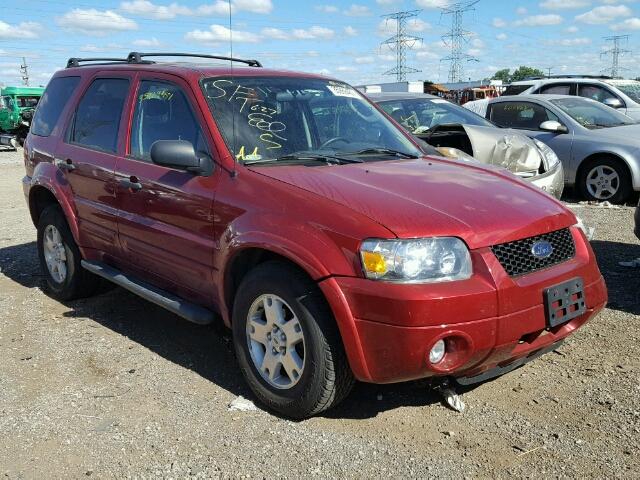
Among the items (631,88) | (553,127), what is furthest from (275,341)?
(631,88)

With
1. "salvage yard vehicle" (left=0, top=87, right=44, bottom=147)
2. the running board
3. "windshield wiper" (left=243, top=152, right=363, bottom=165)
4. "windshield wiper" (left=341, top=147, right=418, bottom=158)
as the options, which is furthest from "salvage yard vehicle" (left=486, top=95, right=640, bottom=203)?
"salvage yard vehicle" (left=0, top=87, right=44, bottom=147)

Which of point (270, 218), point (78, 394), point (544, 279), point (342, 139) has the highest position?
point (342, 139)

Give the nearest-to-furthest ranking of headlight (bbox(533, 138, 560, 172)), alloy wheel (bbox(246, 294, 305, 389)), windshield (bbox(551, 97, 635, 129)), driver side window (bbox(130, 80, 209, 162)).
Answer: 1. alloy wheel (bbox(246, 294, 305, 389))
2. driver side window (bbox(130, 80, 209, 162))
3. headlight (bbox(533, 138, 560, 172))
4. windshield (bbox(551, 97, 635, 129))

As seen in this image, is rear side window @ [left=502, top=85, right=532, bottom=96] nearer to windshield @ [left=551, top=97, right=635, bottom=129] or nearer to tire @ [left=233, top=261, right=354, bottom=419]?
windshield @ [left=551, top=97, right=635, bottom=129]

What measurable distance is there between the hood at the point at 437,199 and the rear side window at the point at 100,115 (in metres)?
1.61

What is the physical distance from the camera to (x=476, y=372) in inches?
128

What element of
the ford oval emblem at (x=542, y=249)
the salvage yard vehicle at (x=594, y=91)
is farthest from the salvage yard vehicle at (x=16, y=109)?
the ford oval emblem at (x=542, y=249)

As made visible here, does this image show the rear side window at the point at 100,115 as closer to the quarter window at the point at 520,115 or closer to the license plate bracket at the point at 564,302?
the license plate bracket at the point at 564,302

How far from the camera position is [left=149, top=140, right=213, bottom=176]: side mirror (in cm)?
365

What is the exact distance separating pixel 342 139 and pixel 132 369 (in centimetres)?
201

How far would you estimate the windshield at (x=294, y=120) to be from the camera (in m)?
3.86

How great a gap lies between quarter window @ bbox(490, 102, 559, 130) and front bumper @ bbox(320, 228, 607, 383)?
771 centimetres

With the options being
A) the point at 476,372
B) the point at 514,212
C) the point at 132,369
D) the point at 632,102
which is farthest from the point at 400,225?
the point at 632,102

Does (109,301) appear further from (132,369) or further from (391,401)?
(391,401)
